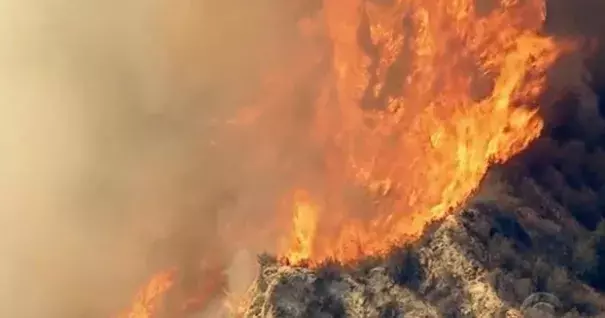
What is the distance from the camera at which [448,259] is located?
17438mm

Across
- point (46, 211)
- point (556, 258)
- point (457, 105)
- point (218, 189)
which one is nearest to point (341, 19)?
point (457, 105)

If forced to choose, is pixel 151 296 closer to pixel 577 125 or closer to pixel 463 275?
pixel 463 275

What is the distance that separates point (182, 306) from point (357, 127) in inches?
252

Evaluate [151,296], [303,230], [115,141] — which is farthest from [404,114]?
[115,141]

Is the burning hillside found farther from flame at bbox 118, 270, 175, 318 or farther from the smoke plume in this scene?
the smoke plume

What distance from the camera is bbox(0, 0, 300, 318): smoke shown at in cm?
2547

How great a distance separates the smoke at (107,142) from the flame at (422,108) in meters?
4.34

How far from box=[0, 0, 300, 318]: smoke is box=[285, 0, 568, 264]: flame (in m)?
4.34

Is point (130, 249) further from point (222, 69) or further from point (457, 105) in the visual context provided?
point (457, 105)

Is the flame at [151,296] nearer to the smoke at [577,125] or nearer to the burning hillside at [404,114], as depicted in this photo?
the burning hillside at [404,114]

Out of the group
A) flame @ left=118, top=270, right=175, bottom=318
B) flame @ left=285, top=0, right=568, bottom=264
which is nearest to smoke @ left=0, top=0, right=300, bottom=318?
flame @ left=118, top=270, right=175, bottom=318

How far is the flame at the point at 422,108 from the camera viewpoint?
19.0 metres

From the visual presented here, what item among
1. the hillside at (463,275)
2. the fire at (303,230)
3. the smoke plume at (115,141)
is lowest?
the hillside at (463,275)

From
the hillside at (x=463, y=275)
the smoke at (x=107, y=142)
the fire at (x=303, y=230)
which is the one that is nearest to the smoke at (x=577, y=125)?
the hillside at (x=463, y=275)
